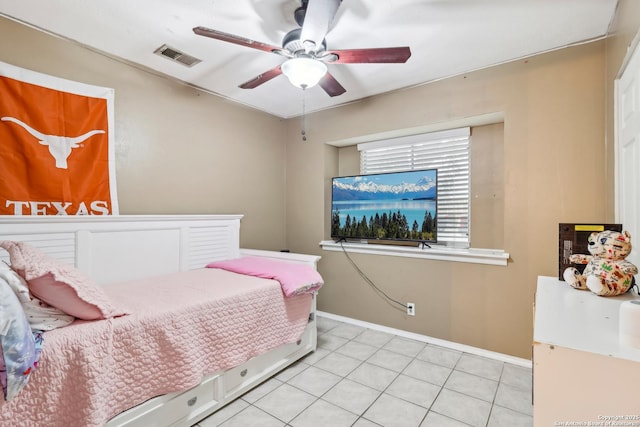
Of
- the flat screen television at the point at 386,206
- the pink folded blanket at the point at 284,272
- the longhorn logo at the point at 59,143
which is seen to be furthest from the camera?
the flat screen television at the point at 386,206

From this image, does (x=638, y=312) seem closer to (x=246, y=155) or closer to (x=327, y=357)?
(x=327, y=357)

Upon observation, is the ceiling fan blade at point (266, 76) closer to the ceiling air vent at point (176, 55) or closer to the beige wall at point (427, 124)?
the ceiling air vent at point (176, 55)

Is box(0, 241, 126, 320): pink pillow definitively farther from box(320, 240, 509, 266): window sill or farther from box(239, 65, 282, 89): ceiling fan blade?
box(320, 240, 509, 266): window sill

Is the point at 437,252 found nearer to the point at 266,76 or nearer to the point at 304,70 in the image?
the point at 304,70

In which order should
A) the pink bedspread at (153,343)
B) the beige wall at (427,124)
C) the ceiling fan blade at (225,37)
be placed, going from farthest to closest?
the beige wall at (427,124), the ceiling fan blade at (225,37), the pink bedspread at (153,343)

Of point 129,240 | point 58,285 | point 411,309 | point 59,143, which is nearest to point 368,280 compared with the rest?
point 411,309

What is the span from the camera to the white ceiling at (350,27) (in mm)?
1824

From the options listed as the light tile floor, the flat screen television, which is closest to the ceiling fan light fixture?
the flat screen television

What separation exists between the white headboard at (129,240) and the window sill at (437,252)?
1.25 meters

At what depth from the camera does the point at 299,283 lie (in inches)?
89.4

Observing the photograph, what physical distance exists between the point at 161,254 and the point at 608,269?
2864 mm

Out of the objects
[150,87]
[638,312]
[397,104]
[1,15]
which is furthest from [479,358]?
[1,15]

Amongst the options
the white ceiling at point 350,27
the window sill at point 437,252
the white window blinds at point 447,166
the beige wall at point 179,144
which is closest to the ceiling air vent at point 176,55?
the white ceiling at point 350,27

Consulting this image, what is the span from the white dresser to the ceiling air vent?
8.97 ft
